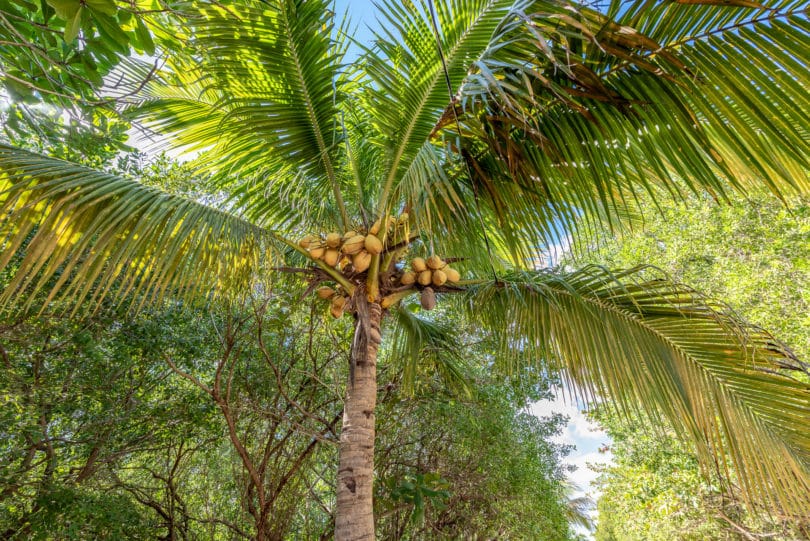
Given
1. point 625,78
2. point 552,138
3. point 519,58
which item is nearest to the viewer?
point 625,78

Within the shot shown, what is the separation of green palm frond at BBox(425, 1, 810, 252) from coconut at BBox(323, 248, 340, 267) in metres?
0.83

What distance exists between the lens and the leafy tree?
560 centimetres

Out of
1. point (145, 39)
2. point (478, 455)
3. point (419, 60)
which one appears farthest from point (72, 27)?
point (478, 455)

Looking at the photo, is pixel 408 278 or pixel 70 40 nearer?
pixel 70 40

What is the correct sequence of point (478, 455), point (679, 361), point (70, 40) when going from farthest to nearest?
point (478, 455) < point (679, 361) < point (70, 40)

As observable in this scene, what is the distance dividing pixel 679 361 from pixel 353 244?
189 cm

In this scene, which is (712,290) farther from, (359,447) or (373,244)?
(359,447)

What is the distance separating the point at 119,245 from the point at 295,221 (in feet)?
3.65

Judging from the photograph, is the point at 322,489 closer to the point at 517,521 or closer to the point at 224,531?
the point at 224,531

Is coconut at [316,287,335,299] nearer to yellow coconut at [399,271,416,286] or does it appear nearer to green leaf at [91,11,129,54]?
yellow coconut at [399,271,416,286]

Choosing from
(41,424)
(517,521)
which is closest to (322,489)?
(517,521)

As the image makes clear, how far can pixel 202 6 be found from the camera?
214 cm

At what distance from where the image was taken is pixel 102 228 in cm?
184

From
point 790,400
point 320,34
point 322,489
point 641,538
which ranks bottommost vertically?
point 641,538
